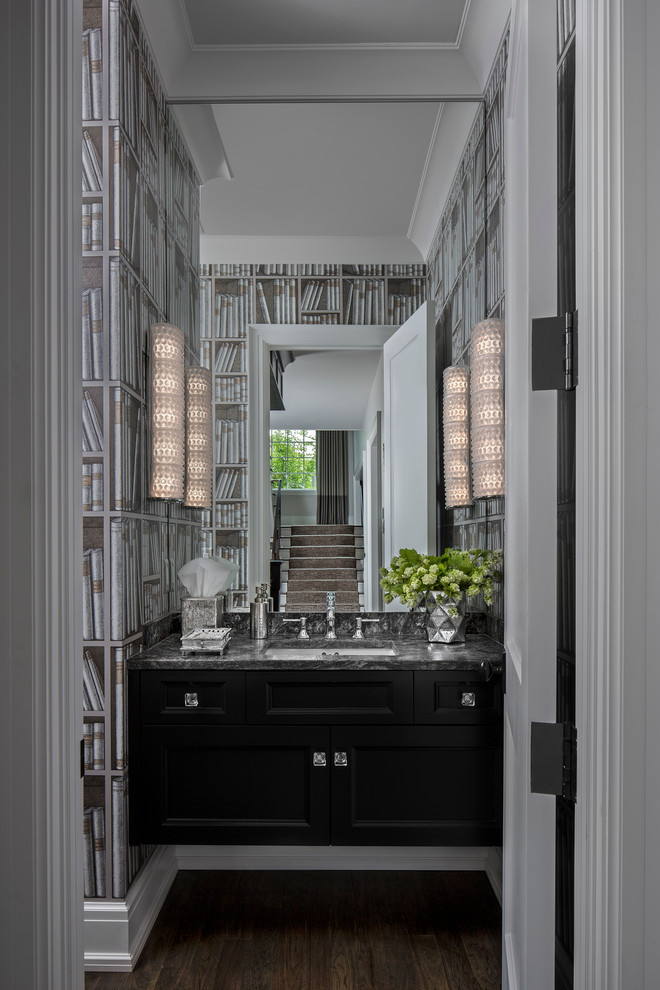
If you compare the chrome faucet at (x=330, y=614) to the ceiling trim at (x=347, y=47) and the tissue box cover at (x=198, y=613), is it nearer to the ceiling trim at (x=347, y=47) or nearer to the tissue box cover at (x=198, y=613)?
the tissue box cover at (x=198, y=613)

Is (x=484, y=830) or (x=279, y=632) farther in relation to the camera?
(x=279, y=632)

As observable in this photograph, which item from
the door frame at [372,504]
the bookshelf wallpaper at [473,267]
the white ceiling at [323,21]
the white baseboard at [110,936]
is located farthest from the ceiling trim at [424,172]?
the white baseboard at [110,936]

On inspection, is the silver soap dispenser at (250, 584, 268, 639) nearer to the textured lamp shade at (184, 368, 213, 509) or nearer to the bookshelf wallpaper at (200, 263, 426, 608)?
the bookshelf wallpaper at (200, 263, 426, 608)

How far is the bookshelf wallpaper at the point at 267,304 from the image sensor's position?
2.94m

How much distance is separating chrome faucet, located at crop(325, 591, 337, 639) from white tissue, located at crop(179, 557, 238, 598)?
40 centimetres

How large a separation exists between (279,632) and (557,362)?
2.12m

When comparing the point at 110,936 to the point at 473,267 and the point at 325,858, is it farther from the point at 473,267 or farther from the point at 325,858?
the point at 473,267

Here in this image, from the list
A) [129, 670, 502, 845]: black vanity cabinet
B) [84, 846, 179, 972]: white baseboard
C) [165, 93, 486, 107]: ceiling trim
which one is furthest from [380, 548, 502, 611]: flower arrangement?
[165, 93, 486, 107]: ceiling trim

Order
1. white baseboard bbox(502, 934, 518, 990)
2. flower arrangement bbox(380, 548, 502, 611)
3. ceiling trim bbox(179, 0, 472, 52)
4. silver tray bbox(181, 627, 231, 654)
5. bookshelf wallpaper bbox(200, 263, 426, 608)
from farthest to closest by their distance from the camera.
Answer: bookshelf wallpaper bbox(200, 263, 426, 608), ceiling trim bbox(179, 0, 472, 52), flower arrangement bbox(380, 548, 502, 611), silver tray bbox(181, 627, 231, 654), white baseboard bbox(502, 934, 518, 990)

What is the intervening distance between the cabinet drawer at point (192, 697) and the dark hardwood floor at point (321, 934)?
2.18ft

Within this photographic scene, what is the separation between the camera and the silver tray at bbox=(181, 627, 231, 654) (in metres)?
2.43
